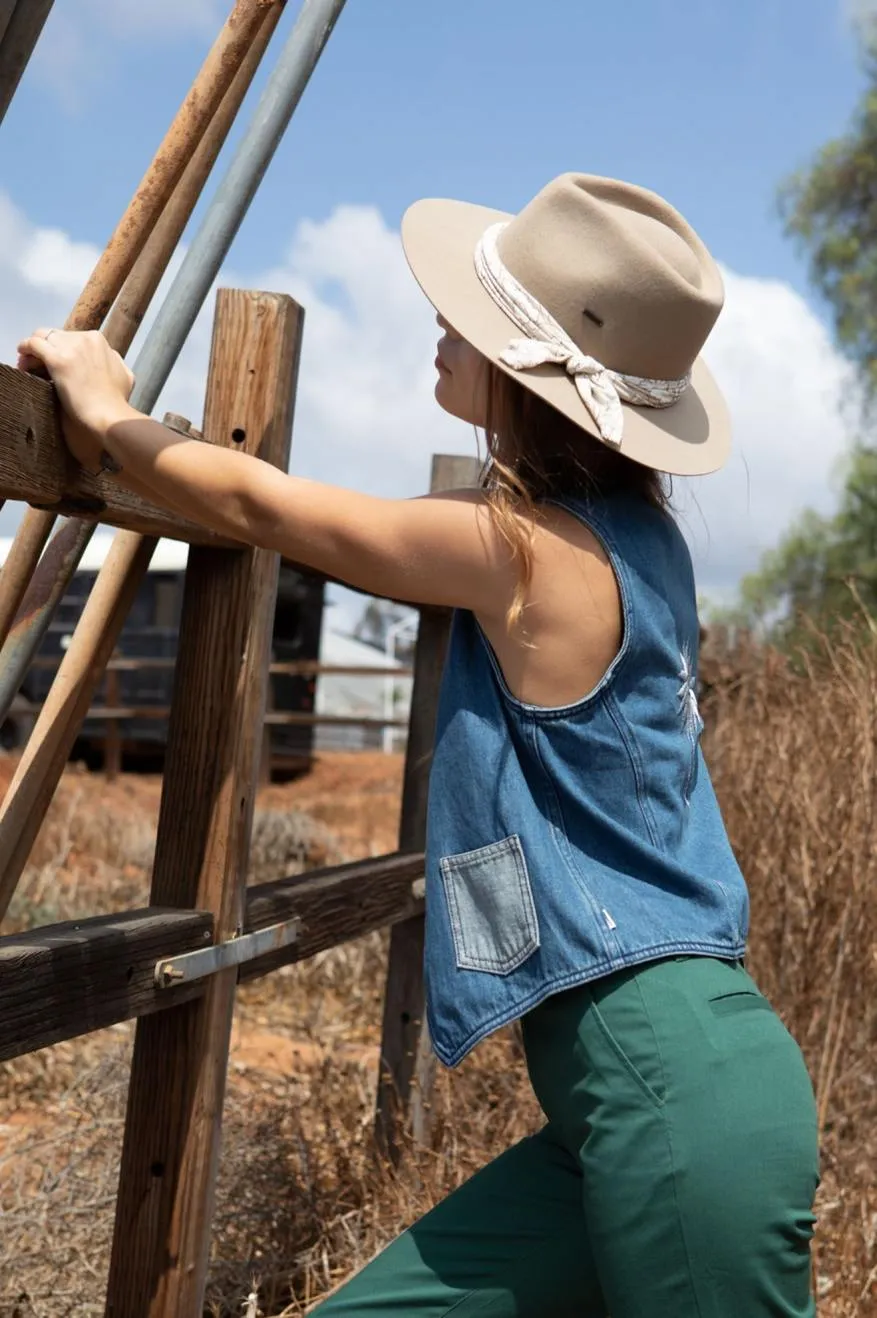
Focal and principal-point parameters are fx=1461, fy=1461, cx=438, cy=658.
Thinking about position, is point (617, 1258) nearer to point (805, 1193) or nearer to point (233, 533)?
point (805, 1193)

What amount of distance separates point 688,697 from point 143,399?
2.55 ft

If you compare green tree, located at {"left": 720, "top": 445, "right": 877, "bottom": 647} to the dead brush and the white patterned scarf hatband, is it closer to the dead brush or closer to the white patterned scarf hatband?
the dead brush

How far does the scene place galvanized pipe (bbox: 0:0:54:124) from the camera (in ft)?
4.93

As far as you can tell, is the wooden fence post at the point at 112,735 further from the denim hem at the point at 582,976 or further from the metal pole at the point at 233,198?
the denim hem at the point at 582,976

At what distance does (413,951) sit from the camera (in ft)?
11.2

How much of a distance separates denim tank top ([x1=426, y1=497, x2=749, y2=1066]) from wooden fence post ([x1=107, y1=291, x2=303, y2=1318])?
19.9 inches

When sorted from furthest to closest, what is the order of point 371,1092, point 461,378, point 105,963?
point 371,1092
point 105,963
point 461,378

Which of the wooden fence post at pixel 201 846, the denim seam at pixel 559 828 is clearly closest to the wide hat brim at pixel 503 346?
the denim seam at pixel 559 828

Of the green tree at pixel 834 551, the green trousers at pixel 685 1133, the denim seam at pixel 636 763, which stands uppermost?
the green tree at pixel 834 551

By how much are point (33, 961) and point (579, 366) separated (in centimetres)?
90

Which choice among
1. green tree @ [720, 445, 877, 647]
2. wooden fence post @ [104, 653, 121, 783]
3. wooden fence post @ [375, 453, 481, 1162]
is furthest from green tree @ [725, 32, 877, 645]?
wooden fence post @ [375, 453, 481, 1162]

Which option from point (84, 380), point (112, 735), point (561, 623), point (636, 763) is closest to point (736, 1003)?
point (636, 763)

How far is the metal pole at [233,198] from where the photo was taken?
188 centimetres

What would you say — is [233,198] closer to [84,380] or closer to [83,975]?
[84,380]
